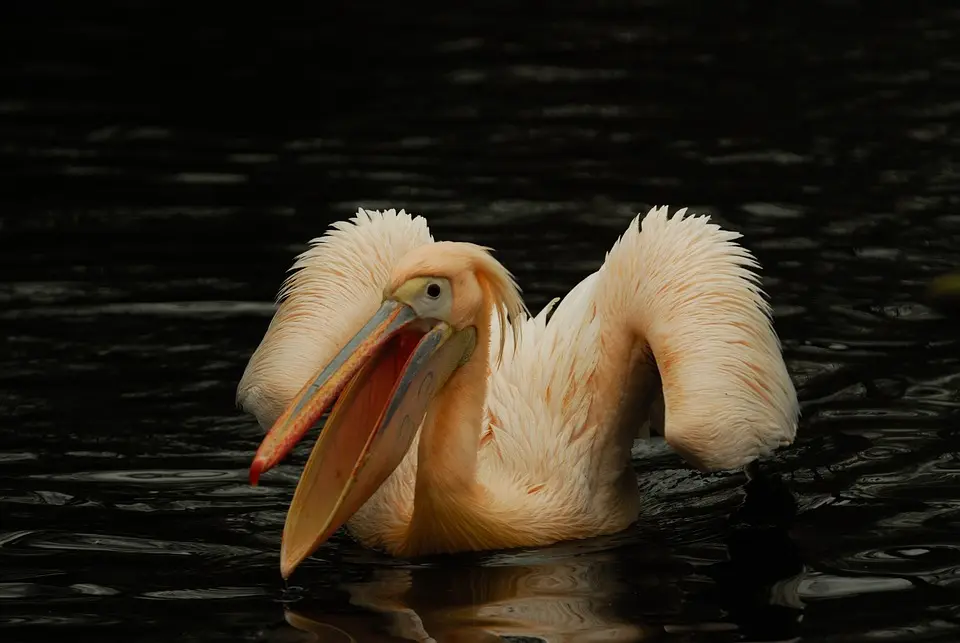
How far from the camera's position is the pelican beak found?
504cm

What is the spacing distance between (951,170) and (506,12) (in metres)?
5.58

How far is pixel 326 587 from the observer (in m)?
5.17

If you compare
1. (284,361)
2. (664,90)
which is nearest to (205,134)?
(664,90)

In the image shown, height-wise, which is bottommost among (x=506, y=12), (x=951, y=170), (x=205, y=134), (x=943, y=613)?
(x=943, y=613)

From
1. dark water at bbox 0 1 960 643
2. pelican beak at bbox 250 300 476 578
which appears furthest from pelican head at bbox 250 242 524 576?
dark water at bbox 0 1 960 643

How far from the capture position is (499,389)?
5844mm

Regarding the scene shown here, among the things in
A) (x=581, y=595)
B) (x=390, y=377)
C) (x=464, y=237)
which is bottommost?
(x=581, y=595)

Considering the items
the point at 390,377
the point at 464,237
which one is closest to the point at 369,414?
the point at 390,377

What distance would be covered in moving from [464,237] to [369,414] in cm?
359

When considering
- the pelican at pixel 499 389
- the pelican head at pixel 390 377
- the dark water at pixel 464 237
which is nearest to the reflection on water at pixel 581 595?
the dark water at pixel 464 237

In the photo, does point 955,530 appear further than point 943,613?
Yes

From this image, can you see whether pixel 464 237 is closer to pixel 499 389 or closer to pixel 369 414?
pixel 499 389

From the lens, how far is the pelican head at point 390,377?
507 centimetres

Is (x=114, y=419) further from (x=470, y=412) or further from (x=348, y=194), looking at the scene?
(x=348, y=194)
